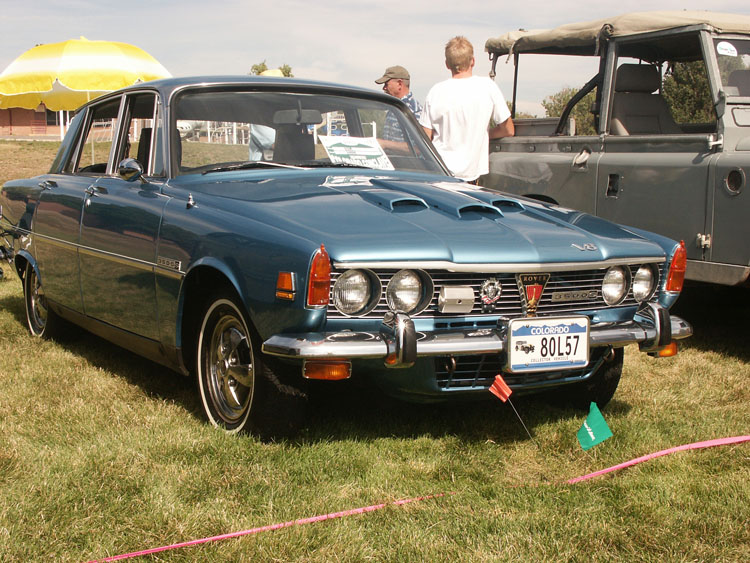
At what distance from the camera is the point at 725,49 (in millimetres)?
6250

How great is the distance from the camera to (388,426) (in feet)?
13.7

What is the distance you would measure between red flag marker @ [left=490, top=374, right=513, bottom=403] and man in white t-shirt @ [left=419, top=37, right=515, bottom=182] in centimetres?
344

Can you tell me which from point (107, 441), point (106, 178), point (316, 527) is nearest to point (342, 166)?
point (106, 178)

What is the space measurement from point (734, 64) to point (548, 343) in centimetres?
366

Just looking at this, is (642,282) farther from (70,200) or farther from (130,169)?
(70,200)

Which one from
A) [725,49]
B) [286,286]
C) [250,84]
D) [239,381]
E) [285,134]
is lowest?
[239,381]

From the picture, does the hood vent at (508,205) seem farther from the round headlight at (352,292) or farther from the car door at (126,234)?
the car door at (126,234)

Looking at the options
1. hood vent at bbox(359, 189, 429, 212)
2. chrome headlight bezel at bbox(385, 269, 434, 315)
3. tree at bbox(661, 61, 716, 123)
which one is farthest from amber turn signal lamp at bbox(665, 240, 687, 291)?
tree at bbox(661, 61, 716, 123)

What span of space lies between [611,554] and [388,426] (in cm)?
147

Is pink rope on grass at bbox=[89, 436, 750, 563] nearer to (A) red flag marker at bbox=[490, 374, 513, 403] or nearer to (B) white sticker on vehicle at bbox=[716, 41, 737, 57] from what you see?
(A) red flag marker at bbox=[490, 374, 513, 403]

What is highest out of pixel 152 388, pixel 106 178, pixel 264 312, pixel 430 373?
pixel 106 178

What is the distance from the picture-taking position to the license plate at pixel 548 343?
354 centimetres

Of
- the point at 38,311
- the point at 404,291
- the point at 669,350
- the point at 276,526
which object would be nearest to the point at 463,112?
the point at 669,350

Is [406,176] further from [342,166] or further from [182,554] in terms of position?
[182,554]
